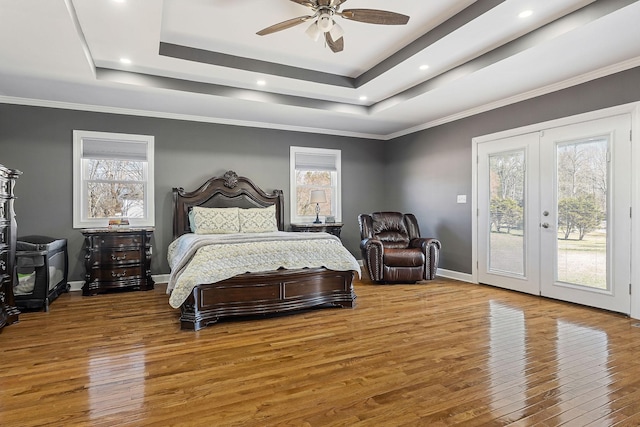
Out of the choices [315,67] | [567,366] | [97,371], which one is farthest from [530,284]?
[97,371]

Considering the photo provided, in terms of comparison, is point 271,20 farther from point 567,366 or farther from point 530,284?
point 530,284

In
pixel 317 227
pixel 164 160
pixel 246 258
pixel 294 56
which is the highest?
pixel 294 56

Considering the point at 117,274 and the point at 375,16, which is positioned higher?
the point at 375,16

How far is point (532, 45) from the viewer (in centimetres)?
333

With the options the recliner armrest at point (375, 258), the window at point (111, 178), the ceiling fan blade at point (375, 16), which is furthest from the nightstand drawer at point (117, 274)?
the ceiling fan blade at point (375, 16)

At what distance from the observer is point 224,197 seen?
579 centimetres

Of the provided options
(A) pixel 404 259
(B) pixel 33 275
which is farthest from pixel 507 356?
(B) pixel 33 275

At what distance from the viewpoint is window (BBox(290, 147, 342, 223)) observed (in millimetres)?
6461

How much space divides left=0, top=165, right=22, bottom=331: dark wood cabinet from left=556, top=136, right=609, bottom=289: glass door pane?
19.2 ft

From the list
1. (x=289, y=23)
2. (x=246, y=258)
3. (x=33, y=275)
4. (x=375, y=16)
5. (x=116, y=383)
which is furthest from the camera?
(x=33, y=275)

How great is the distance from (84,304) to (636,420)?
4973 mm

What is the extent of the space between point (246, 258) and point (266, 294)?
42 centimetres

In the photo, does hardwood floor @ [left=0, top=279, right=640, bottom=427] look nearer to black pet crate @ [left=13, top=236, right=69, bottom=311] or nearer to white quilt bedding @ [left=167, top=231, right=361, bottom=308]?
black pet crate @ [left=13, top=236, right=69, bottom=311]

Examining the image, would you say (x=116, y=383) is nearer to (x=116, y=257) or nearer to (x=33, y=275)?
(x=33, y=275)
